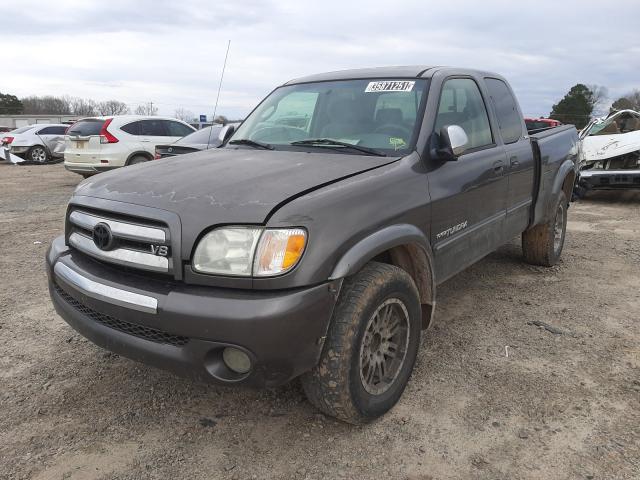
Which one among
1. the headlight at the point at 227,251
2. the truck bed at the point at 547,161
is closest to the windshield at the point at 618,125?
the truck bed at the point at 547,161

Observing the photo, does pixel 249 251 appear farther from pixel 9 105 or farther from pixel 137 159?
pixel 9 105

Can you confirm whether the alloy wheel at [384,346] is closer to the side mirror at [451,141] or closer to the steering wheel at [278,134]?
the side mirror at [451,141]

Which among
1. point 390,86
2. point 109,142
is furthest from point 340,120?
point 109,142

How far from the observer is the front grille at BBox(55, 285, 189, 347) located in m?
2.27

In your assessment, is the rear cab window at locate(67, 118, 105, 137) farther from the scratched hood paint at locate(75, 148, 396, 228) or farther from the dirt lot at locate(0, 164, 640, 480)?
the scratched hood paint at locate(75, 148, 396, 228)

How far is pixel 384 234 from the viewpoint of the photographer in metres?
2.53

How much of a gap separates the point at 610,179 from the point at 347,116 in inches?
297

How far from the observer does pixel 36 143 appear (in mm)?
19016

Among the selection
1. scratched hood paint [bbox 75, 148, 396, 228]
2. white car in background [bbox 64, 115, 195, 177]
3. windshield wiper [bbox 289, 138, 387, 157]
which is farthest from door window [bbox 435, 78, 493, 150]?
white car in background [bbox 64, 115, 195, 177]

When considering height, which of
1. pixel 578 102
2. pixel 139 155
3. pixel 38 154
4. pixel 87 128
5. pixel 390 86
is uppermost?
pixel 578 102

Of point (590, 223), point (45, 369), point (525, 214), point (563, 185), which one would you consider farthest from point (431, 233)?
point (590, 223)

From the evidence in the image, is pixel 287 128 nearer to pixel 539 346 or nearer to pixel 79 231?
pixel 79 231

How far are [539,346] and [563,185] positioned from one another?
251 centimetres

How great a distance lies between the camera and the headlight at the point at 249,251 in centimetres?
216
